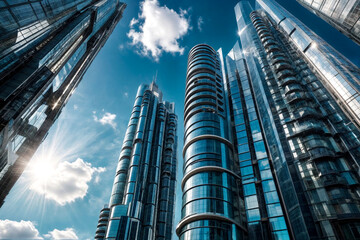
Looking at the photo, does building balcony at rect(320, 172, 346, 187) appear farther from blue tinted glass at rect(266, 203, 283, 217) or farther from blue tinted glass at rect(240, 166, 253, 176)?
blue tinted glass at rect(240, 166, 253, 176)

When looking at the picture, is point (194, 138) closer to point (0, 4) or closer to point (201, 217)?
point (201, 217)

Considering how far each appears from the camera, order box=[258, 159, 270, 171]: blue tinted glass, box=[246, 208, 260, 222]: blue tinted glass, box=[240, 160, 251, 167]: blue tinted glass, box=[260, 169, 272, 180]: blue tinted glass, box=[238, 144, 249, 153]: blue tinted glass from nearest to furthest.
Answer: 1. box=[246, 208, 260, 222]: blue tinted glass
2. box=[260, 169, 272, 180]: blue tinted glass
3. box=[258, 159, 270, 171]: blue tinted glass
4. box=[240, 160, 251, 167]: blue tinted glass
5. box=[238, 144, 249, 153]: blue tinted glass

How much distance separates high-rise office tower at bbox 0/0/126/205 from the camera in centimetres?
2511

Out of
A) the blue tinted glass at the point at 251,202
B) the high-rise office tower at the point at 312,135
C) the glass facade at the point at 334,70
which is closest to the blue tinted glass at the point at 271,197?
the high-rise office tower at the point at 312,135

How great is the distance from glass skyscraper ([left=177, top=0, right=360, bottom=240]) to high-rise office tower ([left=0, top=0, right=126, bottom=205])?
1302 inches

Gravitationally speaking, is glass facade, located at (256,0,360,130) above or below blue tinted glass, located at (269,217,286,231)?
above

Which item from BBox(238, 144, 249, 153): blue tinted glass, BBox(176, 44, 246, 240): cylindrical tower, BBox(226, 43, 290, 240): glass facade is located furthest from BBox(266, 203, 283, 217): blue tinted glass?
BBox(238, 144, 249, 153): blue tinted glass

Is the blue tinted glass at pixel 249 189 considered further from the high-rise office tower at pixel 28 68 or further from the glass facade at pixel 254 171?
the high-rise office tower at pixel 28 68

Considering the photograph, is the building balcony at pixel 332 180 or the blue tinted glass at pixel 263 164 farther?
the blue tinted glass at pixel 263 164

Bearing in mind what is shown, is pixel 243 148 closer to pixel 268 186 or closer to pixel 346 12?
pixel 268 186

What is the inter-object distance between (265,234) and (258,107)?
2989 centimetres

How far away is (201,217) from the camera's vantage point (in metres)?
37.0

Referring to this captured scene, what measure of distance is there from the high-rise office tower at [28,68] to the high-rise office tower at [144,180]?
112ft

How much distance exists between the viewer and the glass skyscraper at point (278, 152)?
31.3 metres
